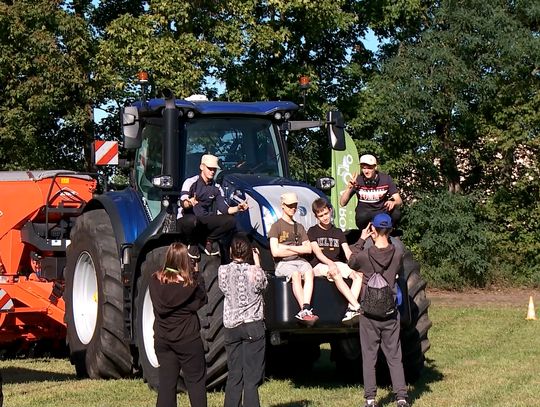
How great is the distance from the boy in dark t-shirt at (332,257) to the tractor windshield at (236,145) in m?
1.21

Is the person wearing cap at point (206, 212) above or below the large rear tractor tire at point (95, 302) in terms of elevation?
above

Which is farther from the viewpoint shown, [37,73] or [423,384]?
[37,73]

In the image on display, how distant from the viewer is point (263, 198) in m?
10.4

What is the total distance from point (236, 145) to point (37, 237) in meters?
3.66

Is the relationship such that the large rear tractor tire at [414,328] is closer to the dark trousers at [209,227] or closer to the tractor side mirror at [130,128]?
the dark trousers at [209,227]

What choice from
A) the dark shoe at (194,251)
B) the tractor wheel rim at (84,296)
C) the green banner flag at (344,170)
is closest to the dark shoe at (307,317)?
the dark shoe at (194,251)

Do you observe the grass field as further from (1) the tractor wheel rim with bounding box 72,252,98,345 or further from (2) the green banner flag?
(2) the green banner flag

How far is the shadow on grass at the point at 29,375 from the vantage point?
38.9ft

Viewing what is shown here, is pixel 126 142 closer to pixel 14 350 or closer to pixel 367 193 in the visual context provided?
pixel 367 193

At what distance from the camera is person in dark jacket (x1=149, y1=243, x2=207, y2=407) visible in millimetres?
8094

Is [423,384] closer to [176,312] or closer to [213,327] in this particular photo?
[213,327]

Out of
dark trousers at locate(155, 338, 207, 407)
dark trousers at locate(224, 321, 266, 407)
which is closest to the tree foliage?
dark trousers at locate(224, 321, 266, 407)

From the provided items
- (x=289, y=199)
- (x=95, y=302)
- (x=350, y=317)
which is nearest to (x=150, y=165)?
(x=95, y=302)

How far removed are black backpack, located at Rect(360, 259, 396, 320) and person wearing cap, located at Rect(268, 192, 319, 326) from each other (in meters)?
0.50
